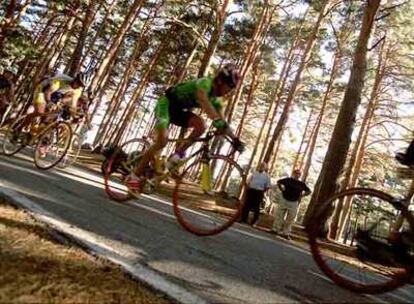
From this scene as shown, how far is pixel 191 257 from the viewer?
14.8ft

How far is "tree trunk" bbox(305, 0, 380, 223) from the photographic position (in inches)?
549

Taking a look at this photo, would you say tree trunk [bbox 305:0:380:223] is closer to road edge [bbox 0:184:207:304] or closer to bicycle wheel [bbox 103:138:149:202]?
bicycle wheel [bbox 103:138:149:202]

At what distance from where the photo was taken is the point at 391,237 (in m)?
4.51

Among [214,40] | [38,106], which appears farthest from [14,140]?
[214,40]

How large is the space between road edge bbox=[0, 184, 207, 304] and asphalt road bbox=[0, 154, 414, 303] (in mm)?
109

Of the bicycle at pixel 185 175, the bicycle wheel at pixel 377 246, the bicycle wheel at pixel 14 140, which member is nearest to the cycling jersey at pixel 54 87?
the bicycle wheel at pixel 14 140

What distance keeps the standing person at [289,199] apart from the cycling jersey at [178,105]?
23.0ft

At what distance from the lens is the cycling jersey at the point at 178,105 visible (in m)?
6.19

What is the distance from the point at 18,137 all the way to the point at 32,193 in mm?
5141

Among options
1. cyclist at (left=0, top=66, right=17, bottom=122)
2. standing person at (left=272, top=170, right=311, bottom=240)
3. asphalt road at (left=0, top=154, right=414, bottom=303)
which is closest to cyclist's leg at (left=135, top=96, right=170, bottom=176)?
asphalt road at (left=0, top=154, right=414, bottom=303)

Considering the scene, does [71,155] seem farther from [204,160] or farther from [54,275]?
[54,275]

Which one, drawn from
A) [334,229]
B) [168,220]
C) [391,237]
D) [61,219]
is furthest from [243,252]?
[334,229]

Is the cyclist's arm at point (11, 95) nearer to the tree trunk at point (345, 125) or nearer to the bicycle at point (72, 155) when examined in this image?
the bicycle at point (72, 155)

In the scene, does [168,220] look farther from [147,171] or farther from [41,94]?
[41,94]
